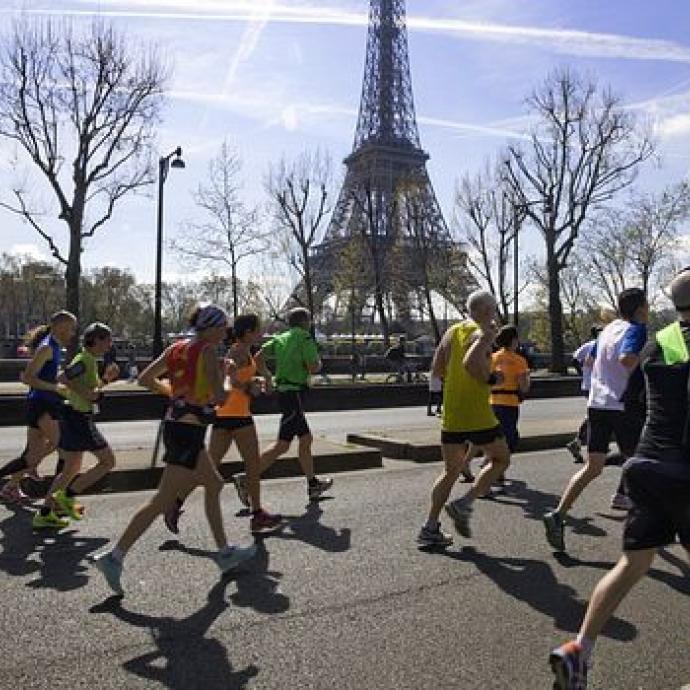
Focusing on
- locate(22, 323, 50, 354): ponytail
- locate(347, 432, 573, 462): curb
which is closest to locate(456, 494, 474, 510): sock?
locate(22, 323, 50, 354): ponytail

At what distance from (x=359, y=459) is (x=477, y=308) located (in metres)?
4.49

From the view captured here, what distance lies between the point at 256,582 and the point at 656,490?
9.06 feet

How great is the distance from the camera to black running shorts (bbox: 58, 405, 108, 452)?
7039 millimetres

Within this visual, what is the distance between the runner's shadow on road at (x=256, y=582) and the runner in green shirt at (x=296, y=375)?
1.83 metres

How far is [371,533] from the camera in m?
6.89

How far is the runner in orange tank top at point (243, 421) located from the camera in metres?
6.89

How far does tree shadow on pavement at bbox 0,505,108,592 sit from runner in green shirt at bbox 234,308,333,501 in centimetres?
223

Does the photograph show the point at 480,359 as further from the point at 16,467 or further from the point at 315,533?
the point at 16,467

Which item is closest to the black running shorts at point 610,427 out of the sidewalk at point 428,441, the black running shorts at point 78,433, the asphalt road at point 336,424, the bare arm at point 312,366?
the bare arm at point 312,366

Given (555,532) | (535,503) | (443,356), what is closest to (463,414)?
(443,356)

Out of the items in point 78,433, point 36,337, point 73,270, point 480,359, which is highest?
point 73,270

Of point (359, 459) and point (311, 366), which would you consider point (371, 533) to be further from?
point (359, 459)

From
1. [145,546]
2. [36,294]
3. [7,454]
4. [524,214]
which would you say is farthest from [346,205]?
[145,546]

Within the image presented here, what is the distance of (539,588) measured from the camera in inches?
214
